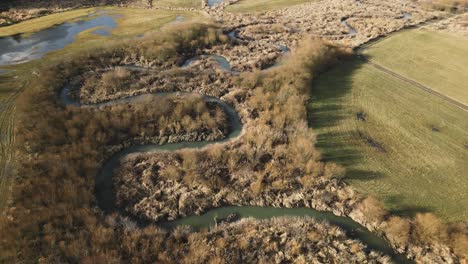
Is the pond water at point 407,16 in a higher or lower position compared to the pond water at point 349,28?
higher

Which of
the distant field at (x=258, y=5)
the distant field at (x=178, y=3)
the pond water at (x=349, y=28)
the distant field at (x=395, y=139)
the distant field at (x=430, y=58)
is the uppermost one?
the distant field at (x=178, y=3)

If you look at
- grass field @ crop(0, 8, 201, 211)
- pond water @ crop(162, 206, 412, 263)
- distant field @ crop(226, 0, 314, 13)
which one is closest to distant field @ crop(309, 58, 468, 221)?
pond water @ crop(162, 206, 412, 263)

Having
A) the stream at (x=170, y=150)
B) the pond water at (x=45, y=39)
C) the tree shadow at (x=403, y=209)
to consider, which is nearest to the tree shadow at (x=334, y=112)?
the tree shadow at (x=403, y=209)

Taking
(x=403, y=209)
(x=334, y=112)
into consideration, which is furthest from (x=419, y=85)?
(x=403, y=209)

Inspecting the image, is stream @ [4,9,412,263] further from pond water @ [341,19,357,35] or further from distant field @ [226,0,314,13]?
distant field @ [226,0,314,13]

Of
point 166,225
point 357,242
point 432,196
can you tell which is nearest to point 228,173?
point 166,225

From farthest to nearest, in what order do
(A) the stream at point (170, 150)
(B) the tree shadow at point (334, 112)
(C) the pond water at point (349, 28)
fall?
(C) the pond water at point (349, 28), (B) the tree shadow at point (334, 112), (A) the stream at point (170, 150)

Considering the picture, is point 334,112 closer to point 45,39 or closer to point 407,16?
point 45,39

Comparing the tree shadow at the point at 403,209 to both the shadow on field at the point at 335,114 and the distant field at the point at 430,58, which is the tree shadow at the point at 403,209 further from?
the distant field at the point at 430,58

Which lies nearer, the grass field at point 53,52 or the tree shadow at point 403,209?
the tree shadow at point 403,209
